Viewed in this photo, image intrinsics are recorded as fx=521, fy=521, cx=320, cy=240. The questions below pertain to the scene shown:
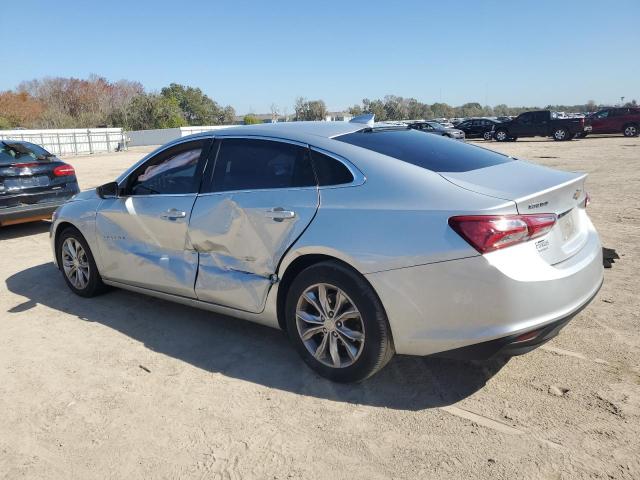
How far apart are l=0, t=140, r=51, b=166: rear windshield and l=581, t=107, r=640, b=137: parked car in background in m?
29.2

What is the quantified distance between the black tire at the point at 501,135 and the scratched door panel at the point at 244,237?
30955mm

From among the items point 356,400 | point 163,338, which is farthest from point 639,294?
point 163,338

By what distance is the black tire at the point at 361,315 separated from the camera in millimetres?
3008

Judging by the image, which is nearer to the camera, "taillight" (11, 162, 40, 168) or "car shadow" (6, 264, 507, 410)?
"car shadow" (6, 264, 507, 410)

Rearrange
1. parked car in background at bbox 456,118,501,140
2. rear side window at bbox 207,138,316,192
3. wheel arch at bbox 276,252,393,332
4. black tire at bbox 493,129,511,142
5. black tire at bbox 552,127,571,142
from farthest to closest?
parked car in background at bbox 456,118,501,140 < black tire at bbox 493,129,511,142 < black tire at bbox 552,127,571,142 < rear side window at bbox 207,138,316,192 < wheel arch at bbox 276,252,393,332

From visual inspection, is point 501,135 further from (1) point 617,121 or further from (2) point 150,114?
(2) point 150,114

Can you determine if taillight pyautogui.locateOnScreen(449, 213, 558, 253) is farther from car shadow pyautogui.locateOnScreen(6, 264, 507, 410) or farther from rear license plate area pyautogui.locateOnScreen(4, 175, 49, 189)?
rear license plate area pyautogui.locateOnScreen(4, 175, 49, 189)

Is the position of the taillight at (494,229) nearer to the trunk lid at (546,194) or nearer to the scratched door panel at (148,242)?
the trunk lid at (546,194)

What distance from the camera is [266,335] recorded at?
4.14 m

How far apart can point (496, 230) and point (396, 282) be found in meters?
0.60

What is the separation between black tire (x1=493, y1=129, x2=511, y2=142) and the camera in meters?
31.8

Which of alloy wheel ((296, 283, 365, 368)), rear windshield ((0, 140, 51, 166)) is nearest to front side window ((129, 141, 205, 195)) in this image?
alloy wheel ((296, 283, 365, 368))

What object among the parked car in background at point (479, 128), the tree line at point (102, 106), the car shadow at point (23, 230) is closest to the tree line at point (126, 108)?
the tree line at point (102, 106)

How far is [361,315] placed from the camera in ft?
10.1
